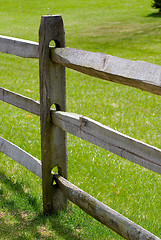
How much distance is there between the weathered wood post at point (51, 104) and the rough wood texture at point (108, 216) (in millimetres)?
168

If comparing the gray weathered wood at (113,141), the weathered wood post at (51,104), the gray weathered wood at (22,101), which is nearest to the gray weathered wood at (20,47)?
the weathered wood post at (51,104)

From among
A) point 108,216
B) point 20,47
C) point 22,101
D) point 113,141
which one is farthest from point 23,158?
Answer: point 113,141

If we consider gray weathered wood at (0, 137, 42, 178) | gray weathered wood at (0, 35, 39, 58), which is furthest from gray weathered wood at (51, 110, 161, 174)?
gray weathered wood at (0, 137, 42, 178)

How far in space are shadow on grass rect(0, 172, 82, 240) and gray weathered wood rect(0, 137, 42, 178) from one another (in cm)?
30

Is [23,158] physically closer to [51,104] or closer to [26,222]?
[26,222]

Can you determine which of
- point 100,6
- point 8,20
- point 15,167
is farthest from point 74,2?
point 15,167

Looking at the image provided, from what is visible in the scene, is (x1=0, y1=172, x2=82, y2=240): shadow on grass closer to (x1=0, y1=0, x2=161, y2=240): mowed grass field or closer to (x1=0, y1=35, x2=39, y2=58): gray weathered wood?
(x1=0, y1=0, x2=161, y2=240): mowed grass field

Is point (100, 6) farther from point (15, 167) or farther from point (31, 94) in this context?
point (15, 167)

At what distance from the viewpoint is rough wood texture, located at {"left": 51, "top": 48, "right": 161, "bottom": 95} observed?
1.95 metres

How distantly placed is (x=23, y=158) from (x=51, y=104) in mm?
910

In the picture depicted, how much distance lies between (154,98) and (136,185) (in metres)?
3.47

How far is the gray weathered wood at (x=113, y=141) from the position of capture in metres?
2.16

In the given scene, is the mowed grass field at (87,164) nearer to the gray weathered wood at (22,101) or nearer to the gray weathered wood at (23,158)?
the gray weathered wood at (23,158)

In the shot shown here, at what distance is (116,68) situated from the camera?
7.04 ft
